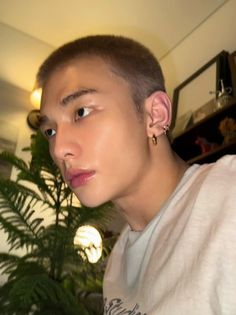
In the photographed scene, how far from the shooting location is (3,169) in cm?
207

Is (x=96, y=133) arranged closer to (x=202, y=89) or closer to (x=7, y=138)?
(x=202, y=89)

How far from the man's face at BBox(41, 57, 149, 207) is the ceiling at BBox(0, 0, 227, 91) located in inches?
64.0

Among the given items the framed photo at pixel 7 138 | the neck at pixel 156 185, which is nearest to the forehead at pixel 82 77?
the neck at pixel 156 185

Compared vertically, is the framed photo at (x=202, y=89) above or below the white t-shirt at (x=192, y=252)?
above

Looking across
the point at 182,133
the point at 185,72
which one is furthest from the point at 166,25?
the point at 182,133

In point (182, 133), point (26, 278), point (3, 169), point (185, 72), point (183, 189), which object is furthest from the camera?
point (185, 72)

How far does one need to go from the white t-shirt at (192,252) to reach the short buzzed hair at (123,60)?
26 cm

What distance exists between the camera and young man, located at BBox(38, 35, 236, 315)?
0.54m

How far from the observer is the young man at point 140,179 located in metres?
0.54

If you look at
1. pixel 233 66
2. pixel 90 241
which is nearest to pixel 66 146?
pixel 90 241

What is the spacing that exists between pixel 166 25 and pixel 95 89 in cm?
179

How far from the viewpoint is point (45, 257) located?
56.5 inches

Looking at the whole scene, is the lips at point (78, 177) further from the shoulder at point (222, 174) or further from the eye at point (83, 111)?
the shoulder at point (222, 174)

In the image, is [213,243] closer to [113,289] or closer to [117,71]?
[113,289]
